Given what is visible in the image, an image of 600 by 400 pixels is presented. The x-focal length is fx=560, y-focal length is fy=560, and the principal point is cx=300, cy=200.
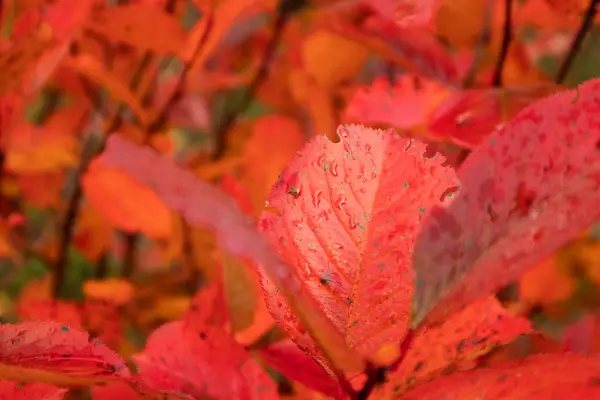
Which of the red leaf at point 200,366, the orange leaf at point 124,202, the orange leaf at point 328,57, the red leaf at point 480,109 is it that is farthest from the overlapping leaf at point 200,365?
the orange leaf at point 328,57

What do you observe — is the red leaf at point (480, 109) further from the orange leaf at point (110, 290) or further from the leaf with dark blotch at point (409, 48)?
the orange leaf at point (110, 290)

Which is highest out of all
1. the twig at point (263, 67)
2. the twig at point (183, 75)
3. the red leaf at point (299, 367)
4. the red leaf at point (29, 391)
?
the twig at point (263, 67)

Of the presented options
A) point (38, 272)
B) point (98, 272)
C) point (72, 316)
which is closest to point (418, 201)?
point (72, 316)

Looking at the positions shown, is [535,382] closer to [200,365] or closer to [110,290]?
[200,365]

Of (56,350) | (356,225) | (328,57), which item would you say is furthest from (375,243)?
(328,57)

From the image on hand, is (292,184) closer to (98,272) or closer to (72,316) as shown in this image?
(72,316)

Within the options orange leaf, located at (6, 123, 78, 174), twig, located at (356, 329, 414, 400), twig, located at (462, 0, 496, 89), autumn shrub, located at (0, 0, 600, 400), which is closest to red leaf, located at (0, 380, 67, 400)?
autumn shrub, located at (0, 0, 600, 400)
